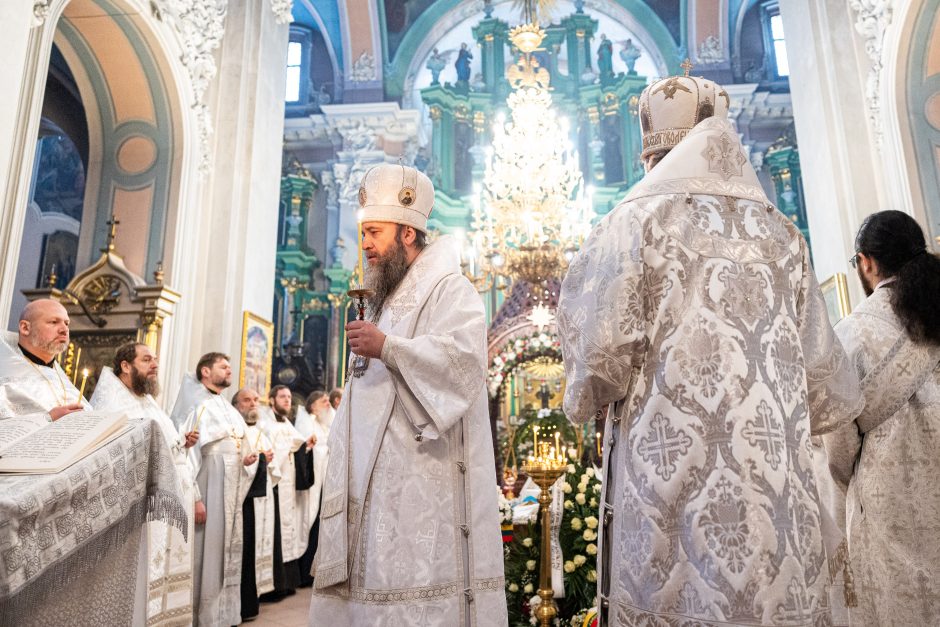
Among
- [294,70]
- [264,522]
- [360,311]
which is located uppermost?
[294,70]

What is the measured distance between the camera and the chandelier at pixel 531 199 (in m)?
10.1

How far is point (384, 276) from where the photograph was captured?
107 inches

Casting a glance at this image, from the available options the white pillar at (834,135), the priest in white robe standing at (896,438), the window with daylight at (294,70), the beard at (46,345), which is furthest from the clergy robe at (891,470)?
the window with daylight at (294,70)

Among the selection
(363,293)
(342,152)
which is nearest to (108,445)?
(363,293)

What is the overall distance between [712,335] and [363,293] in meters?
1.11

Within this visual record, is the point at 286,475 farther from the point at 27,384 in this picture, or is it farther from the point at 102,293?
the point at 27,384

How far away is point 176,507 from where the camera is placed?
268 cm

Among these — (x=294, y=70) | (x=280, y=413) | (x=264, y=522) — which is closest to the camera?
(x=264, y=522)

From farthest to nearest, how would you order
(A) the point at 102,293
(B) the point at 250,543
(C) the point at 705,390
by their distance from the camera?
(A) the point at 102,293 < (B) the point at 250,543 < (C) the point at 705,390

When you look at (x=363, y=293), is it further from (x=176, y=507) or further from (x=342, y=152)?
(x=342, y=152)

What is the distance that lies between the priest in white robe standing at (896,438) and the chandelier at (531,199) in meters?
7.45

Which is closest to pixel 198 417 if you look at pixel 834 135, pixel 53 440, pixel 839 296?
pixel 53 440

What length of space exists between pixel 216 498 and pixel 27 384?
2019mm

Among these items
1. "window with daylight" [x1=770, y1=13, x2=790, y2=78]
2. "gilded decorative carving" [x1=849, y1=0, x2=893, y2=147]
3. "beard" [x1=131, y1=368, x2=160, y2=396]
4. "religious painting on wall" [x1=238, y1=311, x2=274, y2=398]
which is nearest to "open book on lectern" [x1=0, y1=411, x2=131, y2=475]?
"beard" [x1=131, y1=368, x2=160, y2=396]
